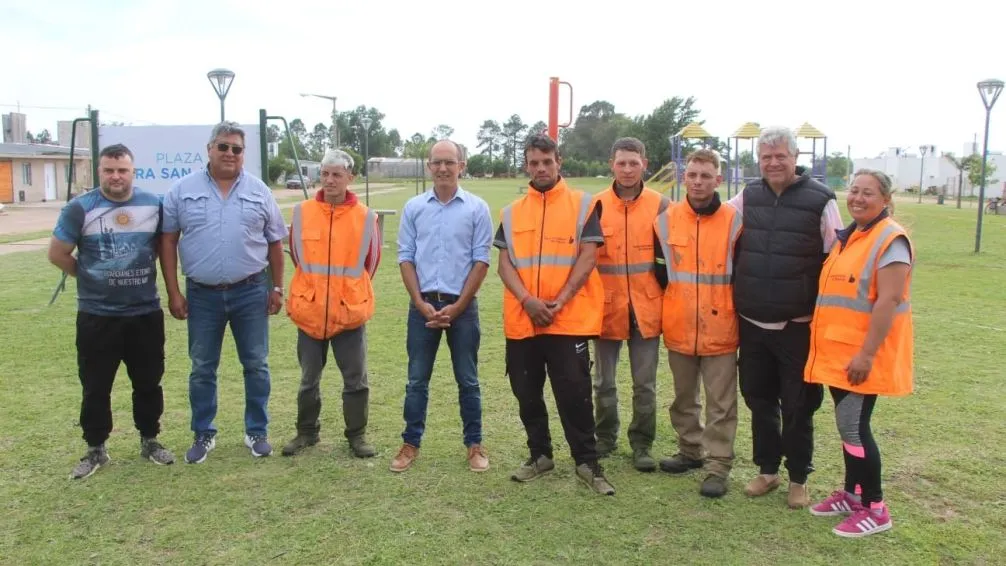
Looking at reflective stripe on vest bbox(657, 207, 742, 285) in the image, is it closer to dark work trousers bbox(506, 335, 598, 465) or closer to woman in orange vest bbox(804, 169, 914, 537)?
woman in orange vest bbox(804, 169, 914, 537)

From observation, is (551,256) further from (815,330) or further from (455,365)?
(815,330)

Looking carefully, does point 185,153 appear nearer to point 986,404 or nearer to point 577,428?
point 577,428

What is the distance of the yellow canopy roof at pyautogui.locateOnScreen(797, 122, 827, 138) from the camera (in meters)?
24.9

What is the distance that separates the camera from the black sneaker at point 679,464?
4215mm

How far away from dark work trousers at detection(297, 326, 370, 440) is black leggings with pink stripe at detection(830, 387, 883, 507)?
260 cm

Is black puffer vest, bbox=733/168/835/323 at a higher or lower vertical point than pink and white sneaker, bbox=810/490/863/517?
higher

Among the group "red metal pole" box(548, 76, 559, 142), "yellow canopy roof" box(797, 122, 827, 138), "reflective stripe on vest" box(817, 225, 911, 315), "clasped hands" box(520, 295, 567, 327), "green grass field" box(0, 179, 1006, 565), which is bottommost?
"green grass field" box(0, 179, 1006, 565)

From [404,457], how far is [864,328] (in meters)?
2.48

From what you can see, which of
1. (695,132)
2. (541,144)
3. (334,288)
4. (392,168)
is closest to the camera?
(541,144)

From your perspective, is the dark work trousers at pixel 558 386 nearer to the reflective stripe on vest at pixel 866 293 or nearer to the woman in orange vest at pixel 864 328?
the woman in orange vest at pixel 864 328

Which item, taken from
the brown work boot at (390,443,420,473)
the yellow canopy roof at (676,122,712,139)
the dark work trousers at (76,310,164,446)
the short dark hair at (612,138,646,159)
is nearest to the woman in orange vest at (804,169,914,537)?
the short dark hair at (612,138,646,159)

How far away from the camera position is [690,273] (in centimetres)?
396

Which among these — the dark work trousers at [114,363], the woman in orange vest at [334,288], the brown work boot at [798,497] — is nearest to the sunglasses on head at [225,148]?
the woman in orange vest at [334,288]

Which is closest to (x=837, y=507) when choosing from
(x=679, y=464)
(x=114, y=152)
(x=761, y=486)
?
(x=761, y=486)
